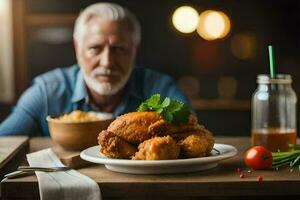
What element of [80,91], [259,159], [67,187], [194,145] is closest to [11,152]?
[67,187]

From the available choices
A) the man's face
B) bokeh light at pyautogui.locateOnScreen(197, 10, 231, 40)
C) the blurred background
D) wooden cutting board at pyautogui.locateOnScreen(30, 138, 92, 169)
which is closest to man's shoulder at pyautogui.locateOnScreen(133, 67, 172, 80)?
the man's face

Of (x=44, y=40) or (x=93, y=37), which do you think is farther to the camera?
(x=44, y=40)

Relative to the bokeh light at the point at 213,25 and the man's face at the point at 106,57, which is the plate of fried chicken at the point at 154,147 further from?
the bokeh light at the point at 213,25

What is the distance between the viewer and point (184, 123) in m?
1.42

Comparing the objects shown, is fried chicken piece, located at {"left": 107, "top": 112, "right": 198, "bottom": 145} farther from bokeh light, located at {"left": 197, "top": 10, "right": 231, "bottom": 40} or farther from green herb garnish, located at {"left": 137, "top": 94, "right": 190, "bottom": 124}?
bokeh light, located at {"left": 197, "top": 10, "right": 231, "bottom": 40}

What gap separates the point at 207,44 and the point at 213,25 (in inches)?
6.7

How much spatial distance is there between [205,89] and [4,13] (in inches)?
68.9

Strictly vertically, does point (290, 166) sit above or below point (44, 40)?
below

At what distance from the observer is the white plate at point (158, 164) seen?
1291 mm

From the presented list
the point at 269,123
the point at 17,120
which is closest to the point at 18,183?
the point at 269,123

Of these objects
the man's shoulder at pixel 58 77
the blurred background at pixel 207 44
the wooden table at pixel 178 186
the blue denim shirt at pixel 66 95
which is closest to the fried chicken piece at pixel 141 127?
the wooden table at pixel 178 186

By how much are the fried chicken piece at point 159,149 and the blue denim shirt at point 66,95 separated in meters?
1.27

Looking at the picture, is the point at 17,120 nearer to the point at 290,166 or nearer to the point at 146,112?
the point at 146,112

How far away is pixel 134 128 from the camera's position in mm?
1375
